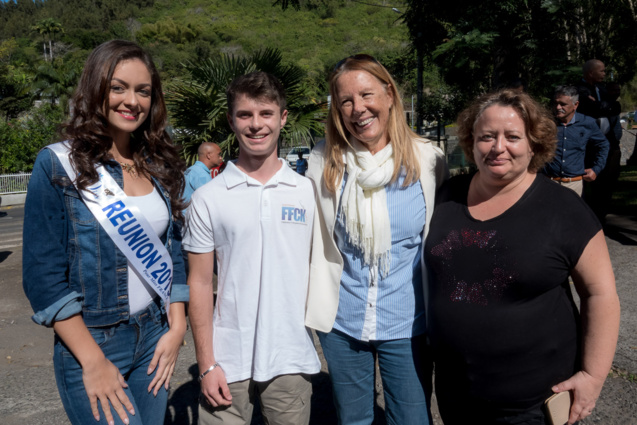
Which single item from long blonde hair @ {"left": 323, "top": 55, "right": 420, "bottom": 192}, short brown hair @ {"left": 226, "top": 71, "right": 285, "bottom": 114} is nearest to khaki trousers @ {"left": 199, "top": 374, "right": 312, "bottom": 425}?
long blonde hair @ {"left": 323, "top": 55, "right": 420, "bottom": 192}

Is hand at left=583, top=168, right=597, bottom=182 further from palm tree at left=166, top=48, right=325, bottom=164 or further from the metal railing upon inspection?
the metal railing

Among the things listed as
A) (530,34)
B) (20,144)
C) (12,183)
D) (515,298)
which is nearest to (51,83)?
Answer: (20,144)

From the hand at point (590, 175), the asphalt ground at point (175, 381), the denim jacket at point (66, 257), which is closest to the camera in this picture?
the denim jacket at point (66, 257)

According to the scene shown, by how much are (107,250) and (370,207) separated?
1026mm

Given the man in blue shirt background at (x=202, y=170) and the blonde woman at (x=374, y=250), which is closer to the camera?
the blonde woman at (x=374, y=250)

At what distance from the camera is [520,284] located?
5.54 feet

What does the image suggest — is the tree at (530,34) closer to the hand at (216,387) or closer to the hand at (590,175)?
the hand at (590,175)

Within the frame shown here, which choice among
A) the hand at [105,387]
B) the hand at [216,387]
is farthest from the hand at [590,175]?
the hand at [105,387]

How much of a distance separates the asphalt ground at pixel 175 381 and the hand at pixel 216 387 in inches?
47.9

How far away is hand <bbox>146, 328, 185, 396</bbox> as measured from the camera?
1751 mm

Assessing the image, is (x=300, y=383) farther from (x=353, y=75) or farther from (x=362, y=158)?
(x=353, y=75)

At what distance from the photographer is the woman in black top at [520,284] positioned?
1.69m

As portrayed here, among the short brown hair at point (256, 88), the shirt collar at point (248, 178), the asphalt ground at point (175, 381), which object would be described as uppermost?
the short brown hair at point (256, 88)

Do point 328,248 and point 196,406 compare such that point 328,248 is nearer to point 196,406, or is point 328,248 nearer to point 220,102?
point 196,406
